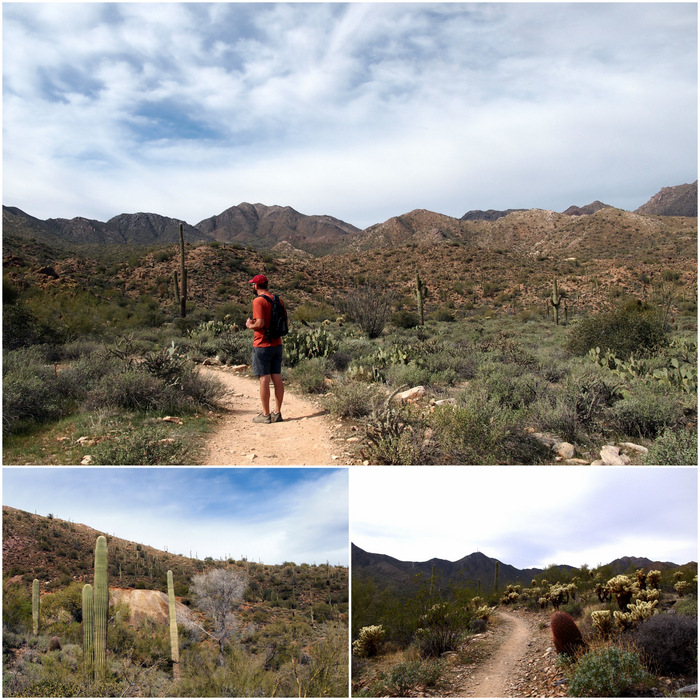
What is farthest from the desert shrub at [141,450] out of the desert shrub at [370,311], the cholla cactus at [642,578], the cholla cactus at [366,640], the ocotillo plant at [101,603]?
the desert shrub at [370,311]

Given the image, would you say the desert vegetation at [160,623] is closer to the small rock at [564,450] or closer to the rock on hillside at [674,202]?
the small rock at [564,450]

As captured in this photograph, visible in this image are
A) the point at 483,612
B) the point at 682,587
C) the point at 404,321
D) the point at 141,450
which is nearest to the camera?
the point at 682,587

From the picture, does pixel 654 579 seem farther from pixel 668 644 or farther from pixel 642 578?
pixel 668 644

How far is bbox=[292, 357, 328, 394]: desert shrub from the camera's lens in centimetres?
872

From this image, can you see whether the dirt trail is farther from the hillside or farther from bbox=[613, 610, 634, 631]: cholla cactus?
bbox=[613, 610, 634, 631]: cholla cactus

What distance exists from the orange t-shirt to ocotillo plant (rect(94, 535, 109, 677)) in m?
2.95

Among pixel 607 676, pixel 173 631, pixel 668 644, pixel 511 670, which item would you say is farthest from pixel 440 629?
pixel 173 631

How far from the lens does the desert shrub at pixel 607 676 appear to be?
10.5 feet

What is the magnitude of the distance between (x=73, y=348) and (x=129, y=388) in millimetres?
4245

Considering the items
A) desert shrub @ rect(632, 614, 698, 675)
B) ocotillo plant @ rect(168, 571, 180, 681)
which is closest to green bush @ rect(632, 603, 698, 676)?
desert shrub @ rect(632, 614, 698, 675)

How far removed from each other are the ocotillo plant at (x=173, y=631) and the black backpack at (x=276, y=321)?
3.11 m

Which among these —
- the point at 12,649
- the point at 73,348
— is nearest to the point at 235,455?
the point at 12,649

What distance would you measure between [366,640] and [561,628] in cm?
150

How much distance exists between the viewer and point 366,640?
345 cm
